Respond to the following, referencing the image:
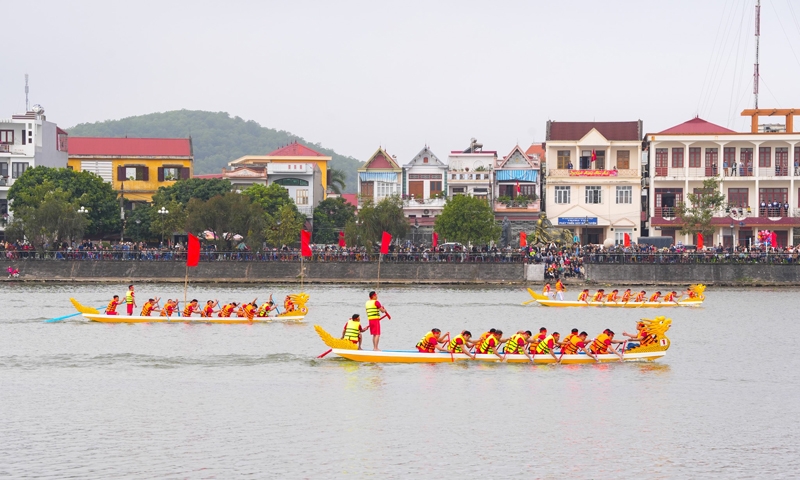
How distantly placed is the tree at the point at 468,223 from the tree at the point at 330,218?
19.2 m

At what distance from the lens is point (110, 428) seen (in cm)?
2547

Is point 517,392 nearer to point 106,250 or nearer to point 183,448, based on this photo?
point 183,448

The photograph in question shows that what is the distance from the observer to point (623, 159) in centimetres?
8925

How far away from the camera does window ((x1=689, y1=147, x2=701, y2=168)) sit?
8700 cm

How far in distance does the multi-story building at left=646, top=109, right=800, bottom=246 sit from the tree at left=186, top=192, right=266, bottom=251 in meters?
33.1

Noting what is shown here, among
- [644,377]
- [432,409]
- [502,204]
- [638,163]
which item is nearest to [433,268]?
[502,204]

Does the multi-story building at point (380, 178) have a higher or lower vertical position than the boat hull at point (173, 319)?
higher

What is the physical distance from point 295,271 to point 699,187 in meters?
36.2

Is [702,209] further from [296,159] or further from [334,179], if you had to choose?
[334,179]

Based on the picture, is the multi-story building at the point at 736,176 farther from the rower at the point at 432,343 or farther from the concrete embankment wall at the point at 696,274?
the rower at the point at 432,343

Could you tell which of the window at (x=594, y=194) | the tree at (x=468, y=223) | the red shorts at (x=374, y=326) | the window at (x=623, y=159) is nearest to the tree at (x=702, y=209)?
the window at (x=594, y=194)

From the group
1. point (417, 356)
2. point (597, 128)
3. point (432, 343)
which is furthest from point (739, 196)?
point (417, 356)

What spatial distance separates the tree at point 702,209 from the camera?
265ft

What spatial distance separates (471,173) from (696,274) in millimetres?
26391
